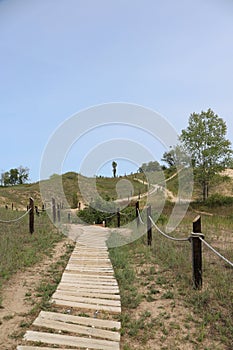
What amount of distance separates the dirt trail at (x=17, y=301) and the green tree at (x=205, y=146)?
25879mm

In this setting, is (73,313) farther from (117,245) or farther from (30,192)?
(30,192)

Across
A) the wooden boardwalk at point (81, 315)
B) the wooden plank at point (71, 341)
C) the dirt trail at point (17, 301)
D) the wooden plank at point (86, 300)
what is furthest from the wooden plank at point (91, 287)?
the wooden plank at point (71, 341)

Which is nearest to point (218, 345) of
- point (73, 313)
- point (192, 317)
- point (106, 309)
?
point (192, 317)

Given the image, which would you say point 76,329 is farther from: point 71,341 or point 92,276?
point 92,276

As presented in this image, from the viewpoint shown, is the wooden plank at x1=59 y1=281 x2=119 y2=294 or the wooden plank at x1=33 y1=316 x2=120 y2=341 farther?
the wooden plank at x1=59 y1=281 x2=119 y2=294

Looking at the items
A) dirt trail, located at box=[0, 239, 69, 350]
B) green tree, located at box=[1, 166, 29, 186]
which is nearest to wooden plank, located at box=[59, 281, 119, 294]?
dirt trail, located at box=[0, 239, 69, 350]

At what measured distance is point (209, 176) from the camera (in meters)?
29.9

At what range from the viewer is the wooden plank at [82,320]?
3674mm

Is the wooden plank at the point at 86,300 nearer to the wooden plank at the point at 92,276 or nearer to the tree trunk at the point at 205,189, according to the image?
the wooden plank at the point at 92,276

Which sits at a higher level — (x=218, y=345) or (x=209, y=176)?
(x=209, y=176)

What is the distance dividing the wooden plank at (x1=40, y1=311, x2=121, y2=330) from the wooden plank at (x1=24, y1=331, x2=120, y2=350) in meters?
0.39

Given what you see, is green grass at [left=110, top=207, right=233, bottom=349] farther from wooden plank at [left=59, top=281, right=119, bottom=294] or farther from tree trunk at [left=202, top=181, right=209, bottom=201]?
tree trunk at [left=202, top=181, right=209, bottom=201]

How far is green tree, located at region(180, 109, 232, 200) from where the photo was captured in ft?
98.3

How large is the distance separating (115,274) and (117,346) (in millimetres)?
2799
